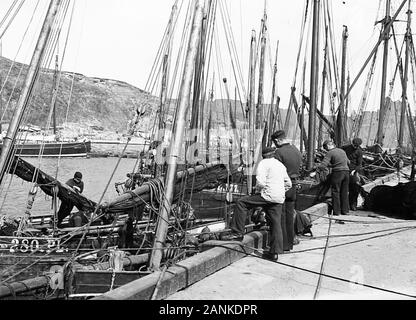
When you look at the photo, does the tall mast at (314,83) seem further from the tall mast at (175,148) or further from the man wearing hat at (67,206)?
the tall mast at (175,148)

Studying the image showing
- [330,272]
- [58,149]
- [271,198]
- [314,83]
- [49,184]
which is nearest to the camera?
[330,272]

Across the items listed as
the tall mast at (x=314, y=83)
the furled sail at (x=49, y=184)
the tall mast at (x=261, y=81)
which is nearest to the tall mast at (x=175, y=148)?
the furled sail at (x=49, y=184)

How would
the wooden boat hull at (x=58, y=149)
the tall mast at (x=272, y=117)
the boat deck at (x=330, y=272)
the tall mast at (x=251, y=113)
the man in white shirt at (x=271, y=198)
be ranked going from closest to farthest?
the boat deck at (x=330, y=272) < the man in white shirt at (x=271, y=198) < the tall mast at (x=251, y=113) < the tall mast at (x=272, y=117) < the wooden boat hull at (x=58, y=149)

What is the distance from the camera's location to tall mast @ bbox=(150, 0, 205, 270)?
721cm

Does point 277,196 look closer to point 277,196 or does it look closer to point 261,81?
point 277,196

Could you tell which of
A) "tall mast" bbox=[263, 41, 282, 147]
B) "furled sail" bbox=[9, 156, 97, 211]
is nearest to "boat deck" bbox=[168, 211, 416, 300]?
"furled sail" bbox=[9, 156, 97, 211]

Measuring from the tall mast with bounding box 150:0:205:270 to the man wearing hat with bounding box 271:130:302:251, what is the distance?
158 centimetres

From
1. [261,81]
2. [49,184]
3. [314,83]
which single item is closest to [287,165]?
[49,184]

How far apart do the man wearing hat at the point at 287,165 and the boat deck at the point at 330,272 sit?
443 mm

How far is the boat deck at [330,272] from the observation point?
5.90 m

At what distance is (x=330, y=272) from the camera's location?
6871 mm

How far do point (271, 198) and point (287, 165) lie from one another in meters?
0.90

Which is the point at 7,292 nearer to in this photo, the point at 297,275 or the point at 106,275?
the point at 106,275

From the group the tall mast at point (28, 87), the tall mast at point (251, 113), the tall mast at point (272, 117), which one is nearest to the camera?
the tall mast at point (28, 87)
